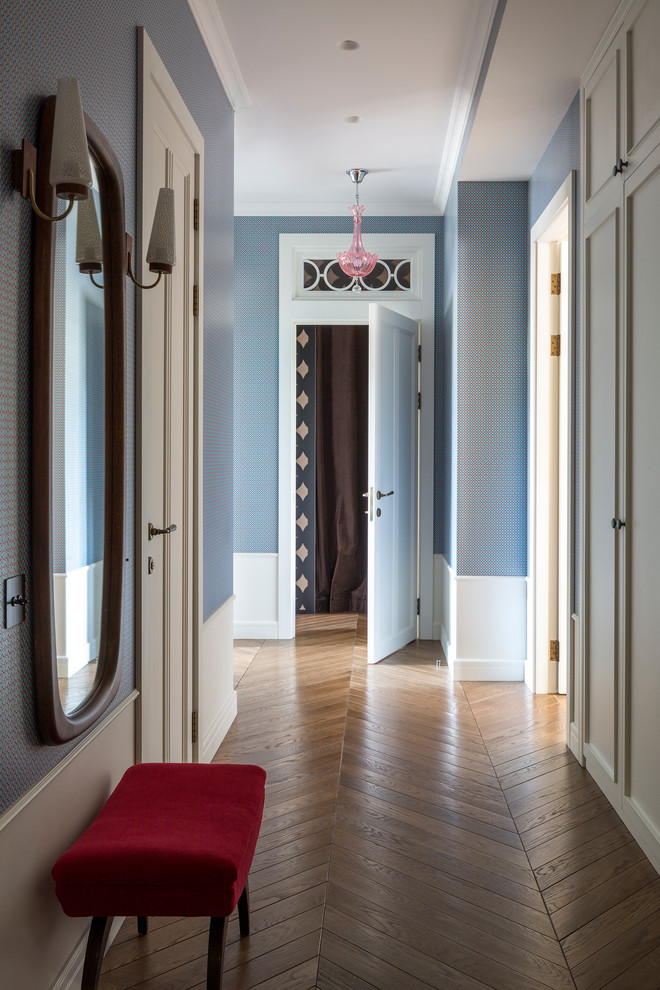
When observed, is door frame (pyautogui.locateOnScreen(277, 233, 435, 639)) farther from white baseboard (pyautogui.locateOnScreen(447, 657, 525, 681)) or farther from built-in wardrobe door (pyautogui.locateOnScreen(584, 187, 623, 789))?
built-in wardrobe door (pyautogui.locateOnScreen(584, 187, 623, 789))

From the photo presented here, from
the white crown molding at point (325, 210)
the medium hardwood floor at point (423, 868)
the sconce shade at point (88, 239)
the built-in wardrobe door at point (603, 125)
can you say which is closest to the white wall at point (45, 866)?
the medium hardwood floor at point (423, 868)

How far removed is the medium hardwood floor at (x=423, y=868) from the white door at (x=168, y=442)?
19.8 inches

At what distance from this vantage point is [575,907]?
196 centimetres

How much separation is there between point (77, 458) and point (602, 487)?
1830mm

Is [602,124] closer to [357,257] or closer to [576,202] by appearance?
[576,202]

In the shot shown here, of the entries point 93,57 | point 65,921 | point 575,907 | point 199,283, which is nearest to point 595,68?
point 199,283

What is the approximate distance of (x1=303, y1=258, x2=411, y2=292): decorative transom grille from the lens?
5.05 metres

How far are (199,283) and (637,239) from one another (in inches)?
58.2

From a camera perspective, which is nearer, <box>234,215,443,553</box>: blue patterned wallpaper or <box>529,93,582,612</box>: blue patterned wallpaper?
<box>529,93,582,612</box>: blue patterned wallpaper

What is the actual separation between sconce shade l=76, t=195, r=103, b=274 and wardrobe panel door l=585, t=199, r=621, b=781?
166 centimetres

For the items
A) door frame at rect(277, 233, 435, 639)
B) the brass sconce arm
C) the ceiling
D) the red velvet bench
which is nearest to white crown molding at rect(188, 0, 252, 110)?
the ceiling

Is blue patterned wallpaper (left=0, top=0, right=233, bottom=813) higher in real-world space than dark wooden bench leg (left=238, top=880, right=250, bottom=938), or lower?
higher

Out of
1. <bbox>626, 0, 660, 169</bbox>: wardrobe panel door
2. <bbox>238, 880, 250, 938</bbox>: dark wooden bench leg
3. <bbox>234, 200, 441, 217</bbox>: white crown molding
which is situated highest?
<bbox>234, 200, 441, 217</bbox>: white crown molding

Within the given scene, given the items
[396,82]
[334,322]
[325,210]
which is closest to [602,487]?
[396,82]
